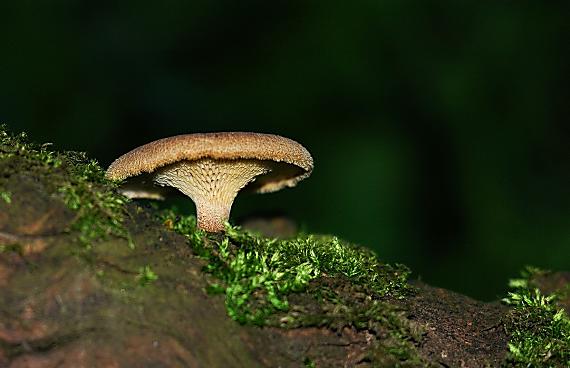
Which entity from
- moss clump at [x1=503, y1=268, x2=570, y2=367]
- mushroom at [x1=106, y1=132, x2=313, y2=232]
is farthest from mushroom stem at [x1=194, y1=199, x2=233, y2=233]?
moss clump at [x1=503, y1=268, x2=570, y2=367]

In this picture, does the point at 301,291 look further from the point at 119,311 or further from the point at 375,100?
the point at 375,100

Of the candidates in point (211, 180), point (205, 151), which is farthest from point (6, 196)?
point (211, 180)

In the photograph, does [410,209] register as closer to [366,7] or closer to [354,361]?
[366,7]

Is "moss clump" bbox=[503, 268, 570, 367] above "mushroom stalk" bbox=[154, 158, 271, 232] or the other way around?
the other way around

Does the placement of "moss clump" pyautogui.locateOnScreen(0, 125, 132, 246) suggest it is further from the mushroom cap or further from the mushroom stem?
the mushroom stem

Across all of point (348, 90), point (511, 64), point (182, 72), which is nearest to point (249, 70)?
point (182, 72)

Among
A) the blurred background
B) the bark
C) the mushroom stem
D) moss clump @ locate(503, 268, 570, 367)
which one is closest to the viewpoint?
the bark

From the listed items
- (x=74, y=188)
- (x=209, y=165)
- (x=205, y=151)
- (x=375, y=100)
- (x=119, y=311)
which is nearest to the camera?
(x=119, y=311)
